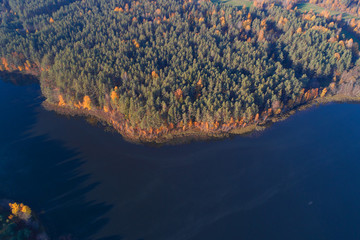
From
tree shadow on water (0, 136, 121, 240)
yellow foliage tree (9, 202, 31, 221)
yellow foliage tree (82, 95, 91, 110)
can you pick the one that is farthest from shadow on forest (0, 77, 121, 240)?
yellow foliage tree (82, 95, 91, 110)

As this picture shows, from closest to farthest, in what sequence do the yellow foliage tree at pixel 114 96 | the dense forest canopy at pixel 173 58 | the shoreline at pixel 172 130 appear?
the shoreline at pixel 172 130
the dense forest canopy at pixel 173 58
the yellow foliage tree at pixel 114 96

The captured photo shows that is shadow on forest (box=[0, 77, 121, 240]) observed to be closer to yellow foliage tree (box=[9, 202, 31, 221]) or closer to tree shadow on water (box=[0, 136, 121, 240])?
tree shadow on water (box=[0, 136, 121, 240])

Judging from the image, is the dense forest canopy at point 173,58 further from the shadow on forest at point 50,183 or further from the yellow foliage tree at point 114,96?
the shadow on forest at point 50,183

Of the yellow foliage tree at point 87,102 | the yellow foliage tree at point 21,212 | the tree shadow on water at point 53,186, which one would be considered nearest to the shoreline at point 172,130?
the yellow foliage tree at point 87,102

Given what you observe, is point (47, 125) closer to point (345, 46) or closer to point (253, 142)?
point (253, 142)

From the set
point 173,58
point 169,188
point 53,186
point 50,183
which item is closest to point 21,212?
point 53,186

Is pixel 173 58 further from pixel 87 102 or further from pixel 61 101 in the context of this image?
pixel 61 101
